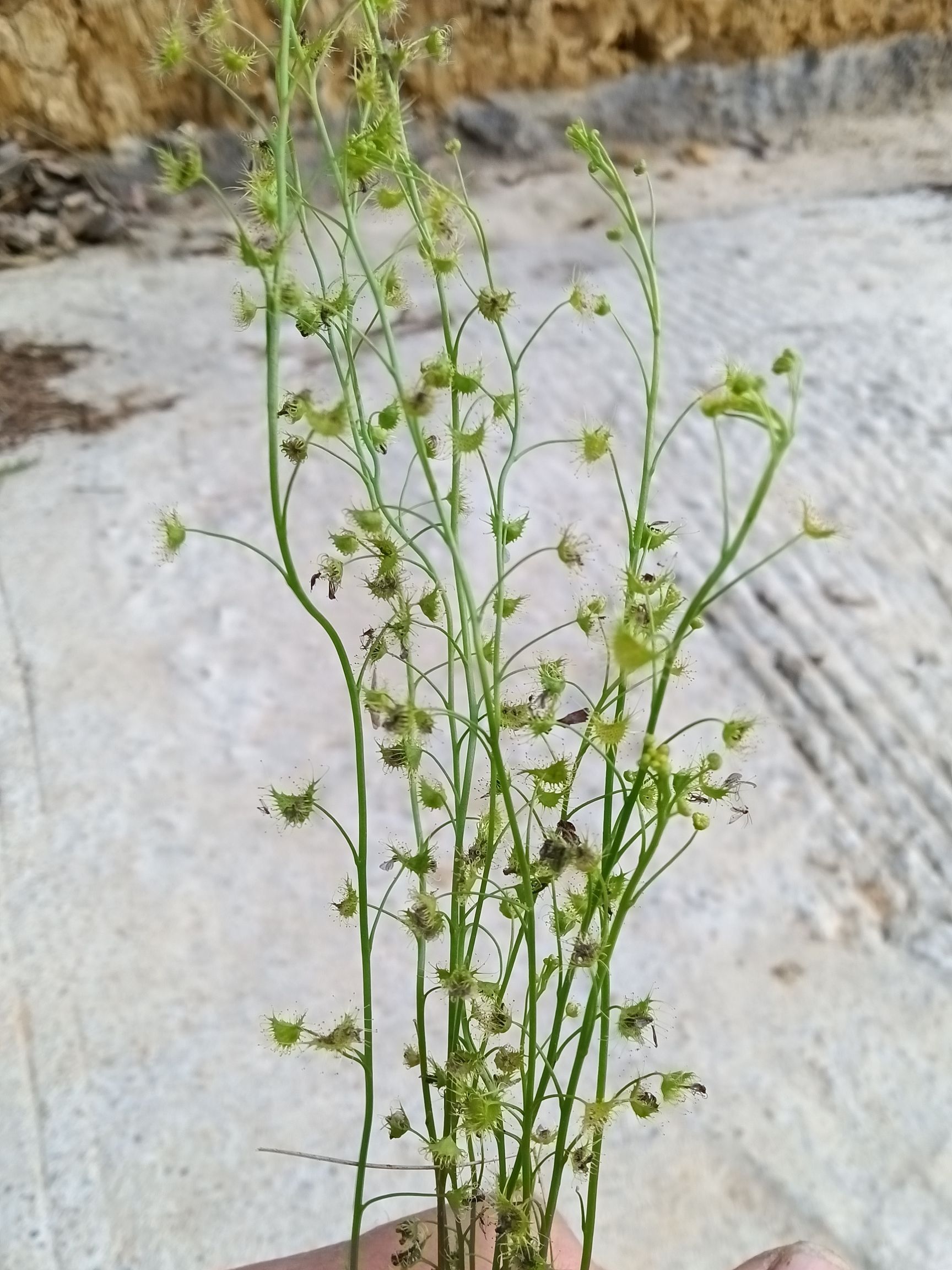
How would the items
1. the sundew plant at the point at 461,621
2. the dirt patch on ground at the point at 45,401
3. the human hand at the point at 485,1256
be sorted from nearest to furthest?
1. the sundew plant at the point at 461,621
2. the human hand at the point at 485,1256
3. the dirt patch on ground at the point at 45,401

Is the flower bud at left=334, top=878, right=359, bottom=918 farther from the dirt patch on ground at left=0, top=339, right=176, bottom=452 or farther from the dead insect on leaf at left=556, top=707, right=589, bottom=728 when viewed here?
the dirt patch on ground at left=0, top=339, right=176, bottom=452

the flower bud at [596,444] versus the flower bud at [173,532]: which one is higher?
the flower bud at [596,444]

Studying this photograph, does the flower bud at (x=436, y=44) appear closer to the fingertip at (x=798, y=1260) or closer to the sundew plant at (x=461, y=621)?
the sundew plant at (x=461, y=621)

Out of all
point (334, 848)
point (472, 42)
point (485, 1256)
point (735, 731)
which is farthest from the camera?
point (472, 42)

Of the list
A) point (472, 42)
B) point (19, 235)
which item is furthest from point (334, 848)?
point (472, 42)

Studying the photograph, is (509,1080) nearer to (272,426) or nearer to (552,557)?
(272,426)

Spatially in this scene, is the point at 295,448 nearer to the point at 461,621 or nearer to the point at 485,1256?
the point at 461,621

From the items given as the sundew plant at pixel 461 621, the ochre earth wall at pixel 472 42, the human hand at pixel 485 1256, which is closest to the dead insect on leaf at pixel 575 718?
the sundew plant at pixel 461 621
